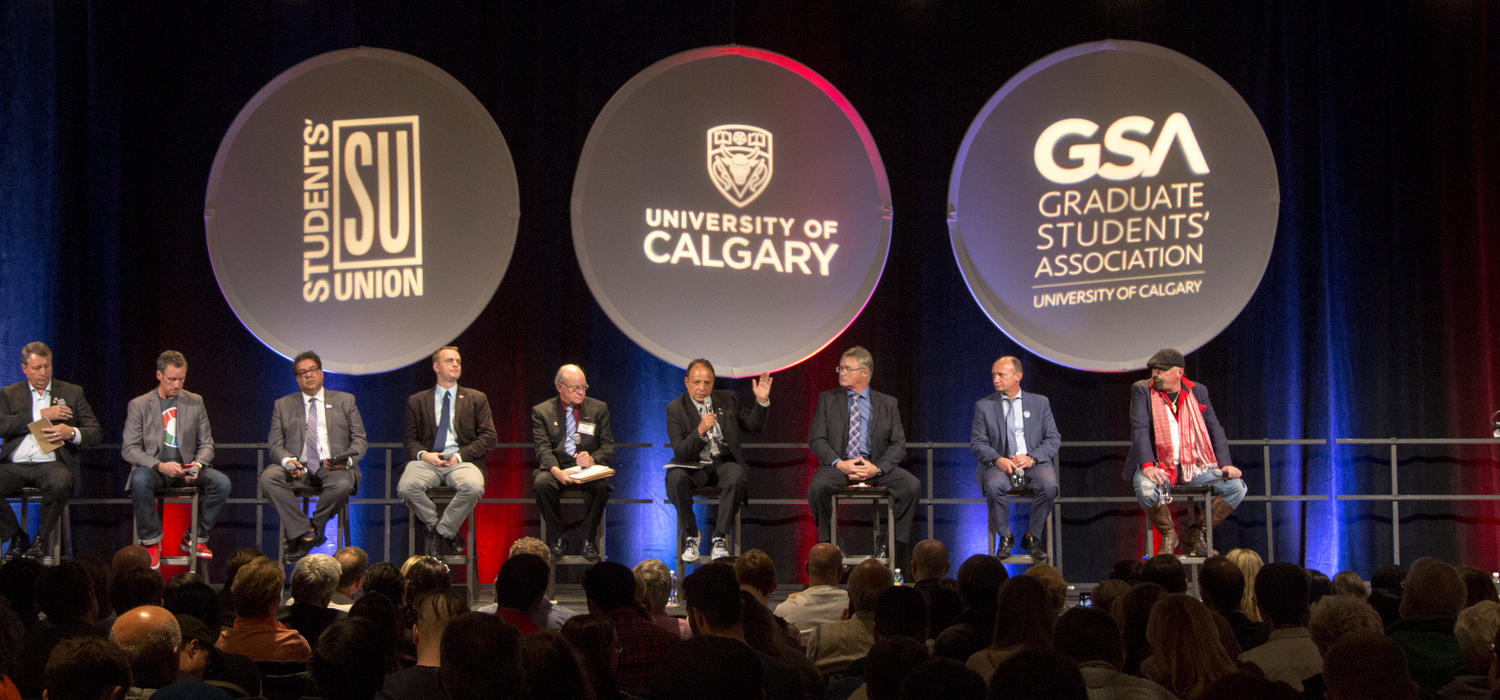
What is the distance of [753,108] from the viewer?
793 cm

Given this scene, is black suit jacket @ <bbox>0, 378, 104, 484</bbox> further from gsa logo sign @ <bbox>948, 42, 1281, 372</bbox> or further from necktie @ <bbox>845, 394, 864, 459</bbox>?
gsa logo sign @ <bbox>948, 42, 1281, 372</bbox>

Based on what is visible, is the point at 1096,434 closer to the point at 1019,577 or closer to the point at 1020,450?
the point at 1020,450

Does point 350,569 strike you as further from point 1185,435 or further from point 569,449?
point 1185,435

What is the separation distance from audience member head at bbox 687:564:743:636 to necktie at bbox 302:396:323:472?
4298mm

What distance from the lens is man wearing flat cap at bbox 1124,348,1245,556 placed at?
697 centimetres

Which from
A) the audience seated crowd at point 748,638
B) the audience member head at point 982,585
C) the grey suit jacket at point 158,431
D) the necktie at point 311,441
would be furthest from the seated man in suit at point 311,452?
the audience member head at point 982,585

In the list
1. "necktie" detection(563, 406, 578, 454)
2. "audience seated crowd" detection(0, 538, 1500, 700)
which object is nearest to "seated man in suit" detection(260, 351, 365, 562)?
"necktie" detection(563, 406, 578, 454)

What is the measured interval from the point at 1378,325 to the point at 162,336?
287 inches

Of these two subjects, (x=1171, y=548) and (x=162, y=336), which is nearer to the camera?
(x=1171, y=548)

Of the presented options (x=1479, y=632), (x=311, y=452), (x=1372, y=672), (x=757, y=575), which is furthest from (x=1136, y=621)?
(x=311, y=452)

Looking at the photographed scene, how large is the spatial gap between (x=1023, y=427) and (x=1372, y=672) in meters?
4.95

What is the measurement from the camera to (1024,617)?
10.4 ft

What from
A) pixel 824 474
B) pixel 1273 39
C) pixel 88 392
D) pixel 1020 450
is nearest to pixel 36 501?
pixel 88 392

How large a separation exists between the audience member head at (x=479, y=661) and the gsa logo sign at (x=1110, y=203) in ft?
18.8
